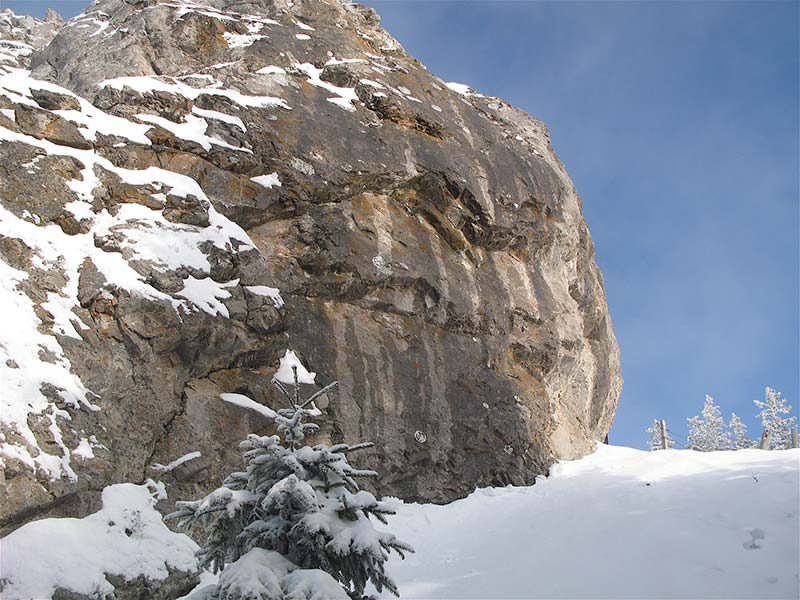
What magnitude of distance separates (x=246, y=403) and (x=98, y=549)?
428cm

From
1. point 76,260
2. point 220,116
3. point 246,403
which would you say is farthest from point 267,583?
point 220,116

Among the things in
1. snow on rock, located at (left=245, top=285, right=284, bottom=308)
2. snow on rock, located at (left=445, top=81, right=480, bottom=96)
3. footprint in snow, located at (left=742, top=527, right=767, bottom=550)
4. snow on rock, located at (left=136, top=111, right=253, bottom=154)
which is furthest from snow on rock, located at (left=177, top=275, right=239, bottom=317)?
snow on rock, located at (left=445, top=81, right=480, bottom=96)

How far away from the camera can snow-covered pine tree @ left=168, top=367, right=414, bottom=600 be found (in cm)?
504

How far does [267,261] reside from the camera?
1573 cm

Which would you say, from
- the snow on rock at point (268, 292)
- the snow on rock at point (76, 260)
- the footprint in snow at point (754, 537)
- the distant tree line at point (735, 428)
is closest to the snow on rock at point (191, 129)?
the snow on rock at point (76, 260)

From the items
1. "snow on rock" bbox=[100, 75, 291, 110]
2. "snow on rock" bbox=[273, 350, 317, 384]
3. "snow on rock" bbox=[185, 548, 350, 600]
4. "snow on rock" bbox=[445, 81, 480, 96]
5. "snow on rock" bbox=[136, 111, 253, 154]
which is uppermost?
"snow on rock" bbox=[445, 81, 480, 96]

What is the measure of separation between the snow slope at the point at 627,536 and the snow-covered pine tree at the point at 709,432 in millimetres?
25492

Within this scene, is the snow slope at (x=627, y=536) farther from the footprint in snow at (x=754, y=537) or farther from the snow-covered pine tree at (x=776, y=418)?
the snow-covered pine tree at (x=776, y=418)

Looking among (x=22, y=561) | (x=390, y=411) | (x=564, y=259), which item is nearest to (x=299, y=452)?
(x=22, y=561)

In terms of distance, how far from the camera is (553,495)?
15641 millimetres

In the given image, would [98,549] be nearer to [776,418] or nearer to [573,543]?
[573,543]

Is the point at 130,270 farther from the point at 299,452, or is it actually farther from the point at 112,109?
the point at 299,452

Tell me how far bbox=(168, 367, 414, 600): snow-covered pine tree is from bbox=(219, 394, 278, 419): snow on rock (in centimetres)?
729

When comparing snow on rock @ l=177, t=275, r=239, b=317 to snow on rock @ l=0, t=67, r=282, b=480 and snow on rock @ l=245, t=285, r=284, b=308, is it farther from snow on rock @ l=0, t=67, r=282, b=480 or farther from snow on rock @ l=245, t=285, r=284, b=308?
snow on rock @ l=245, t=285, r=284, b=308
